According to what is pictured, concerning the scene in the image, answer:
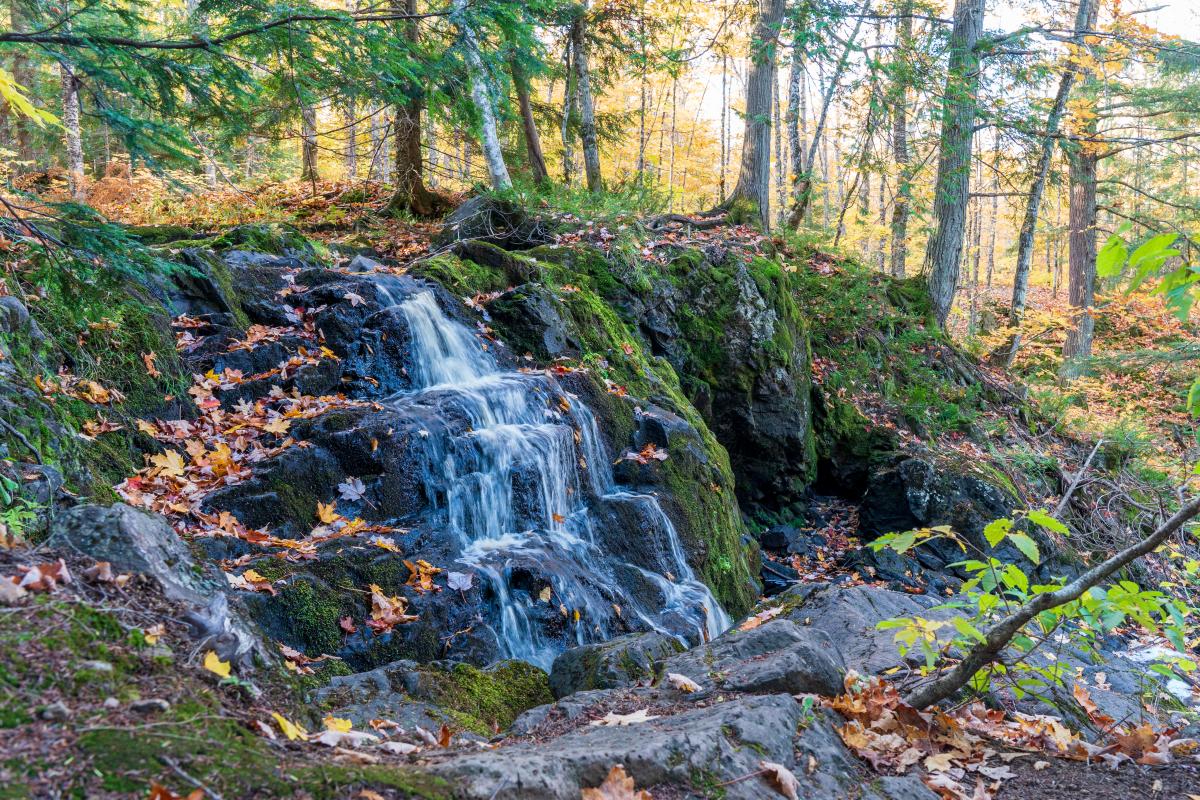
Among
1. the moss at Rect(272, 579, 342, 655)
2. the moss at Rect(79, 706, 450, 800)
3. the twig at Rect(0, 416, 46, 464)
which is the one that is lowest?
the moss at Rect(272, 579, 342, 655)

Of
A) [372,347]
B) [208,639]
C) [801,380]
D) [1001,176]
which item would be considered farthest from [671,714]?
[1001,176]

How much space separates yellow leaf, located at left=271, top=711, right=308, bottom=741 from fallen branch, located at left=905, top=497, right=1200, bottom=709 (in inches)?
90.1

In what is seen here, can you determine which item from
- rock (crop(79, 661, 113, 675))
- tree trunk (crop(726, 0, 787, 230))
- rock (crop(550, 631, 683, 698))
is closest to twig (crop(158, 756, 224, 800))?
rock (crop(79, 661, 113, 675))

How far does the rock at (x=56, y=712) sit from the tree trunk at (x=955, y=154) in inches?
490

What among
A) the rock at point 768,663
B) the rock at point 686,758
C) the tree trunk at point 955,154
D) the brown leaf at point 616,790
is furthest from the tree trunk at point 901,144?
the brown leaf at point 616,790

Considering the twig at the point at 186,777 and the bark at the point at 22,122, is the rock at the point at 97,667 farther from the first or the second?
the bark at the point at 22,122

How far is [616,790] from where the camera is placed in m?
2.08

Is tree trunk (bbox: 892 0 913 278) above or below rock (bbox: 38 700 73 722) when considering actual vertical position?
above

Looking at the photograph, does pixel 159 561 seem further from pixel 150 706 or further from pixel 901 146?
pixel 901 146

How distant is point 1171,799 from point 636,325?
8.13m

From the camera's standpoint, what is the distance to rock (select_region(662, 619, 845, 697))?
125 inches

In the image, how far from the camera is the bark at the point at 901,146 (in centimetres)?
1152

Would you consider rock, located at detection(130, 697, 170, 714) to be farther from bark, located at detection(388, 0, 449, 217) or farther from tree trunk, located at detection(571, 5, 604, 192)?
tree trunk, located at detection(571, 5, 604, 192)

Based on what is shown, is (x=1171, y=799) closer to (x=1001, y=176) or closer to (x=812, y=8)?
(x=812, y=8)
